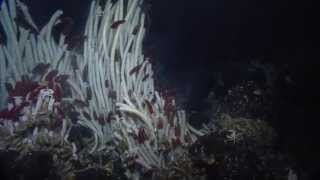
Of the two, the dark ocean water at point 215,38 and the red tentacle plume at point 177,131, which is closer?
the red tentacle plume at point 177,131

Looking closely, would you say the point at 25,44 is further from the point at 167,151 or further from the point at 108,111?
the point at 167,151

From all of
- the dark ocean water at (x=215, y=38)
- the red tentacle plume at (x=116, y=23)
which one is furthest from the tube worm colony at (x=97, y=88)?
the dark ocean water at (x=215, y=38)

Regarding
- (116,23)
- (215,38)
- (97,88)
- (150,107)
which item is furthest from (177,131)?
(215,38)

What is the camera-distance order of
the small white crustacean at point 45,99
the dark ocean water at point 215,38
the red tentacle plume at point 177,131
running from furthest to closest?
the dark ocean water at point 215,38
the red tentacle plume at point 177,131
the small white crustacean at point 45,99

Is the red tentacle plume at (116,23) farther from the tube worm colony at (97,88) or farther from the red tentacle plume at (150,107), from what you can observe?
the red tentacle plume at (150,107)

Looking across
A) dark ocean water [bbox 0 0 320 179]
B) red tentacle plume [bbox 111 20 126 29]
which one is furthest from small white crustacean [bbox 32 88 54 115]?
dark ocean water [bbox 0 0 320 179]

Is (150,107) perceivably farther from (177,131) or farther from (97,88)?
(97,88)

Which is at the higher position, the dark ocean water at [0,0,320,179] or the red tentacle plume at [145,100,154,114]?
the dark ocean water at [0,0,320,179]

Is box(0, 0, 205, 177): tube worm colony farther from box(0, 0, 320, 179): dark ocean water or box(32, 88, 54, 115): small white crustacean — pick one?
box(0, 0, 320, 179): dark ocean water

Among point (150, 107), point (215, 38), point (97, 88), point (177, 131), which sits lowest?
point (177, 131)

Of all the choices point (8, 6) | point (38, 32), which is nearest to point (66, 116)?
point (38, 32)

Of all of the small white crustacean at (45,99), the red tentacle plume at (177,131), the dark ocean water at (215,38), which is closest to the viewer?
the small white crustacean at (45,99)

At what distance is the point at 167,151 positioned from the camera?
15.4ft

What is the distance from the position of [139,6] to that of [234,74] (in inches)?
73.7
